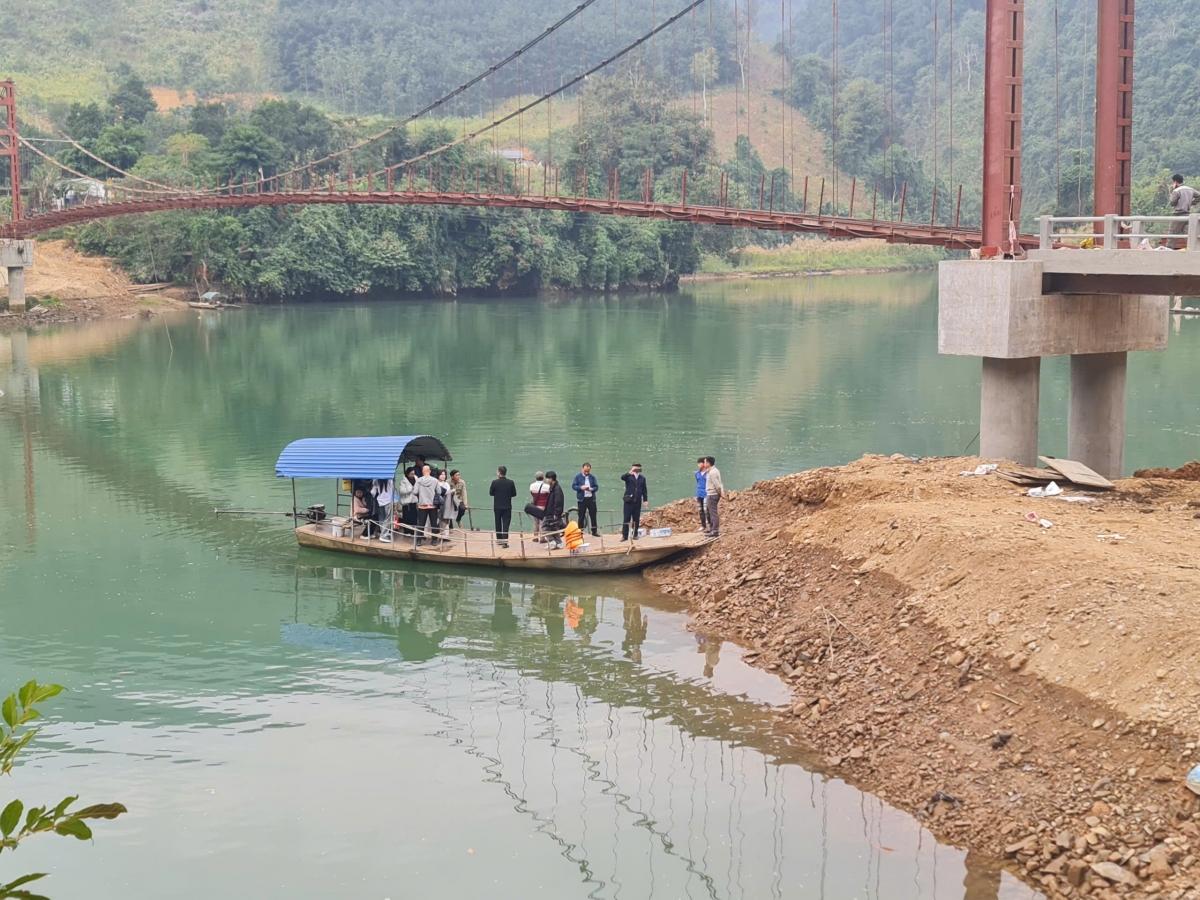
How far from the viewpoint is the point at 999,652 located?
1142 centimetres

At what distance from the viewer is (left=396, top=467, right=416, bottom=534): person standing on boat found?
1756cm

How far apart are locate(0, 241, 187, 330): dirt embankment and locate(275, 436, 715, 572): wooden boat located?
120 feet

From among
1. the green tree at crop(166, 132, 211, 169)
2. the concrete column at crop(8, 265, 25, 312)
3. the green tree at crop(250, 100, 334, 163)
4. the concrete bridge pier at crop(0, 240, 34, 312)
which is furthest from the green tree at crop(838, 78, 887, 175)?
the concrete column at crop(8, 265, 25, 312)

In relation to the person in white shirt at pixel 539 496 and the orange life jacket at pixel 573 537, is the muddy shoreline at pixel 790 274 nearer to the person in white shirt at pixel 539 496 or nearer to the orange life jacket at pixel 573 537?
the person in white shirt at pixel 539 496

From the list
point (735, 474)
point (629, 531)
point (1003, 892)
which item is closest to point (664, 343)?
point (735, 474)

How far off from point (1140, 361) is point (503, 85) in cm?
9326

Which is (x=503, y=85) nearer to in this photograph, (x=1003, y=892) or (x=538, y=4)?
(x=538, y=4)

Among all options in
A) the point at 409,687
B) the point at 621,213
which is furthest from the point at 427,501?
the point at 621,213

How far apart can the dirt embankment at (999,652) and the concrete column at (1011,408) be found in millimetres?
1595

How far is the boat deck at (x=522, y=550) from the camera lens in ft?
54.1

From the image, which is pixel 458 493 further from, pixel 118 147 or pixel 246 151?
pixel 118 147

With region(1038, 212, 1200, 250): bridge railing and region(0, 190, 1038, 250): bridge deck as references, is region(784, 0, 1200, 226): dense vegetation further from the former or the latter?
region(1038, 212, 1200, 250): bridge railing

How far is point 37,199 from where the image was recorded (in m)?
66.9

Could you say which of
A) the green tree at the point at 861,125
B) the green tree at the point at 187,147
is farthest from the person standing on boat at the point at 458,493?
the green tree at the point at 861,125
